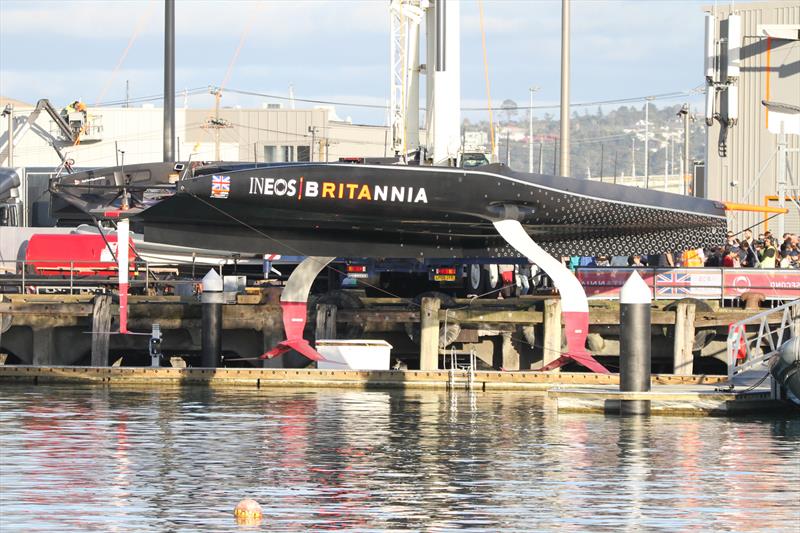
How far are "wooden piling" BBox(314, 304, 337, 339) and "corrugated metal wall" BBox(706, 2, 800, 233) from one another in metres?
15.9

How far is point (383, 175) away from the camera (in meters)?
22.5

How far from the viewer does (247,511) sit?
483 inches

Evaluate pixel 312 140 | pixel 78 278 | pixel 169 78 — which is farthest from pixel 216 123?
pixel 78 278

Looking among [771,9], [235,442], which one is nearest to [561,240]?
[235,442]

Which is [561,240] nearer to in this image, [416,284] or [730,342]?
[416,284]

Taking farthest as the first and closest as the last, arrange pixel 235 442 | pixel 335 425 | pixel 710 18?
pixel 710 18
pixel 335 425
pixel 235 442

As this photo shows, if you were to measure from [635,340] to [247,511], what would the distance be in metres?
8.37

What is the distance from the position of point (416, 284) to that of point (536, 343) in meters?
3.86

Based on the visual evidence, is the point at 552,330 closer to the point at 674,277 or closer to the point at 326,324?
the point at 674,277

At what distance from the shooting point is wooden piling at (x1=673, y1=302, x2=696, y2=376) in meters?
23.3

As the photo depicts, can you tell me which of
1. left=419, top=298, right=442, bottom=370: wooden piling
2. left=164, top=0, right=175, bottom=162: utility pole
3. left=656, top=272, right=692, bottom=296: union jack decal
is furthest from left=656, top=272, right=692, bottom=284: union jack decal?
left=164, top=0, right=175, bottom=162: utility pole

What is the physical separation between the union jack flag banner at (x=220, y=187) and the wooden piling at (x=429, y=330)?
3676 millimetres

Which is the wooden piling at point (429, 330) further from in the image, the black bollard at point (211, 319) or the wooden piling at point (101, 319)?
the wooden piling at point (101, 319)

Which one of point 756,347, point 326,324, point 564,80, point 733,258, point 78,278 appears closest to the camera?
point 756,347
